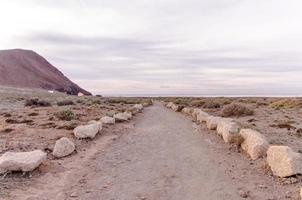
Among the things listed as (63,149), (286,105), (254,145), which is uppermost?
(254,145)

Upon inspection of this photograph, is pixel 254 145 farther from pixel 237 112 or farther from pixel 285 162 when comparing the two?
pixel 237 112

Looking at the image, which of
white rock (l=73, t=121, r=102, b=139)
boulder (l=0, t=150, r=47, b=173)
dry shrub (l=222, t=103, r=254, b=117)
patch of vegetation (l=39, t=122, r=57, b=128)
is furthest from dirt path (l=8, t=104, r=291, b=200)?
dry shrub (l=222, t=103, r=254, b=117)

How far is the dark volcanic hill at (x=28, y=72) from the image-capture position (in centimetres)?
14462

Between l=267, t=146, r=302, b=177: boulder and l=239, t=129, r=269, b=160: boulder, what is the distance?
168cm

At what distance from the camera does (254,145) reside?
13.7 metres

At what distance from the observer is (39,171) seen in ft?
38.5

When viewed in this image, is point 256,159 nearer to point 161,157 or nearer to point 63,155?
point 161,157

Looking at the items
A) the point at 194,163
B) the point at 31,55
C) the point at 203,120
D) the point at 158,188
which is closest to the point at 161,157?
the point at 194,163

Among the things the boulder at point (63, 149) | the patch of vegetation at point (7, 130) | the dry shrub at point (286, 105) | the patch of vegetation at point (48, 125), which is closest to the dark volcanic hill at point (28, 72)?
the dry shrub at point (286, 105)

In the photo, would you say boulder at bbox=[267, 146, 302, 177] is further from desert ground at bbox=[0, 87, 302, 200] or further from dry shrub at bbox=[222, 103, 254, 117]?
dry shrub at bbox=[222, 103, 254, 117]

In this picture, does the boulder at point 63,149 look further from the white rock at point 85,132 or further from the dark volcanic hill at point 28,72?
the dark volcanic hill at point 28,72

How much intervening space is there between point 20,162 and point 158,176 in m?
3.50

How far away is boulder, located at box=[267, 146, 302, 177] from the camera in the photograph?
1065cm

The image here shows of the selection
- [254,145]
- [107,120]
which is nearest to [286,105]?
[107,120]
